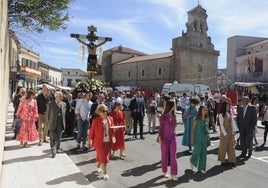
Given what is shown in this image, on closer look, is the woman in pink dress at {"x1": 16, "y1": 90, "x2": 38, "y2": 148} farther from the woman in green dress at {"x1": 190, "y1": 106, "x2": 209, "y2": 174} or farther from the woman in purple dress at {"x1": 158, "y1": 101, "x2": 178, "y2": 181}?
the woman in green dress at {"x1": 190, "y1": 106, "x2": 209, "y2": 174}

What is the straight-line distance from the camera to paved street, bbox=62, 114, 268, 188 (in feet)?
24.2

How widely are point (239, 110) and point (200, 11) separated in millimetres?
52142

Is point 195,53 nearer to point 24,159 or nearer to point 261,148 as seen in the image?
point 261,148

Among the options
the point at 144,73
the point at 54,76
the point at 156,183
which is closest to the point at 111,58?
the point at 54,76

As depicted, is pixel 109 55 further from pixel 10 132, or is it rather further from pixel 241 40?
pixel 10 132

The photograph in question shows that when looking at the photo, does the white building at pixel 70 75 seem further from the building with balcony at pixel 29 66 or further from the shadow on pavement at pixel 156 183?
the shadow on pavement at pixel 156 183

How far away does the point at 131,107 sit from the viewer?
14.1 m

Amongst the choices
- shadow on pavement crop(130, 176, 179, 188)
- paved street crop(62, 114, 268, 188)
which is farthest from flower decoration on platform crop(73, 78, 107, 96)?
shadow on pavement crop(130, 176, 179, 188)

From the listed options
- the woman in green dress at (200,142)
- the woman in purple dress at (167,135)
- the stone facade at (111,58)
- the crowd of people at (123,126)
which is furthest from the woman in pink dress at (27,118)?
the stone facade at (111,58)

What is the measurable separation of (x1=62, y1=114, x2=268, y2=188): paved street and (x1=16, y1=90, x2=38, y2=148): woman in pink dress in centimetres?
121

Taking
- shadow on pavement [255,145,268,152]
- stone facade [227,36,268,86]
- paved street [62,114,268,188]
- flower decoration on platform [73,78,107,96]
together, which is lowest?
shadow on pavement [255,145,268,152]

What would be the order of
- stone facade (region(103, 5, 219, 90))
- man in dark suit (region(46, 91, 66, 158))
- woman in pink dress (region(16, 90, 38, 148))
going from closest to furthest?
man in dark suit (region(46, 91, 66, 158)) → woman in pink dress (region(16, 90, 38, 148)) → stone facade (region(103, 5, 219, 90))

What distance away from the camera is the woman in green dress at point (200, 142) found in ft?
27.5

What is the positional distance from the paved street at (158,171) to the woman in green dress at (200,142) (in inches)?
9.2
